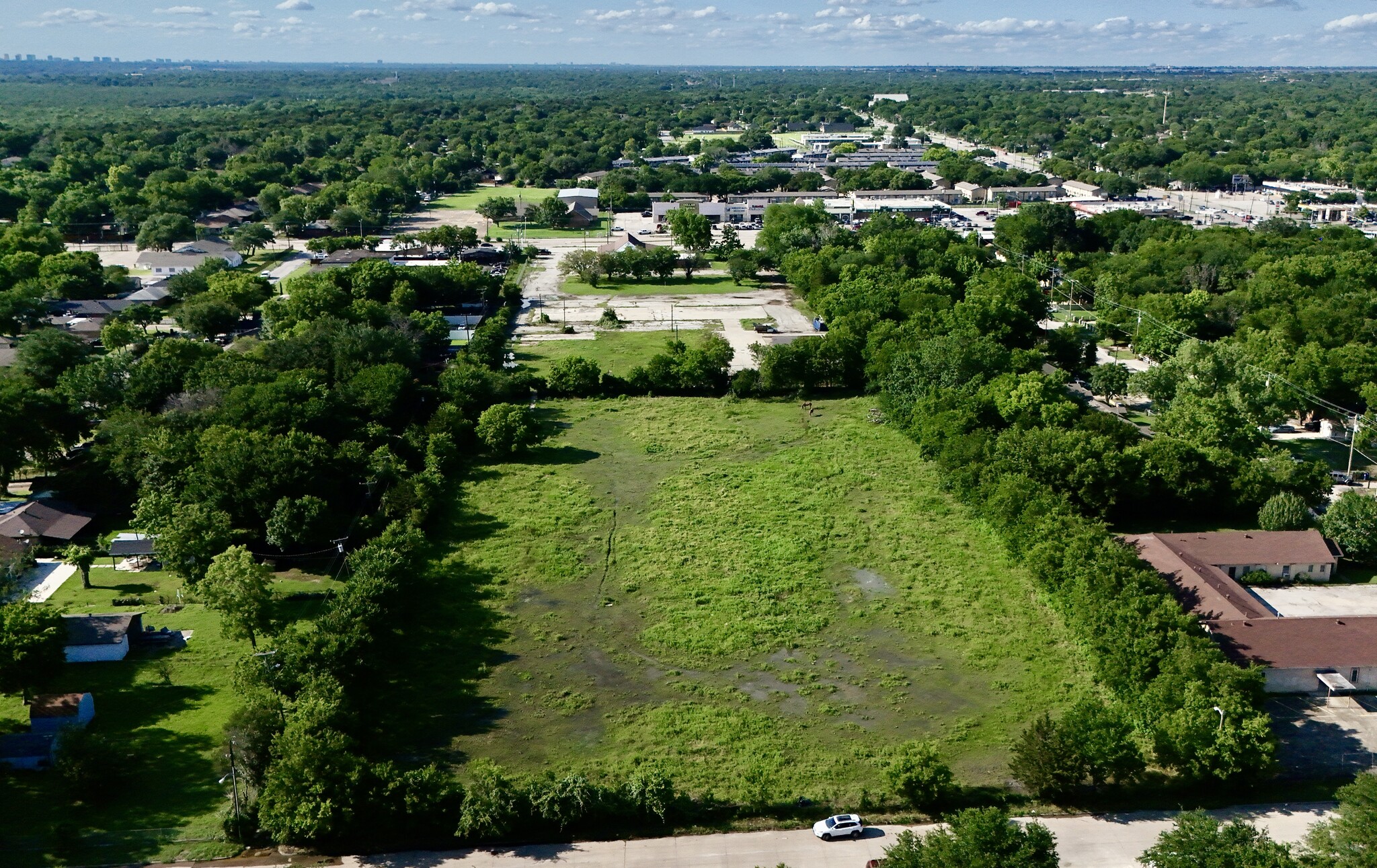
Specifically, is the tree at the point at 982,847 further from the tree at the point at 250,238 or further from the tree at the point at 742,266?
the tree at the point at 250,238

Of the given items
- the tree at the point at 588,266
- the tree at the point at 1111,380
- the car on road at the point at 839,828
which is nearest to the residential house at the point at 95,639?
the car on road at the point at 839,828

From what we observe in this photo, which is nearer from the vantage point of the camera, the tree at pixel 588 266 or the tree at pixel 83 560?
the tree at pixel 83 560

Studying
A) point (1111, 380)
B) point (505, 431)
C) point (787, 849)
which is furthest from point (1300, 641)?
point (505, 431)

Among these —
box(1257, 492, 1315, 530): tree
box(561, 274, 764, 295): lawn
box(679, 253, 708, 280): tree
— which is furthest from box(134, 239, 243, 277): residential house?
box(1257, 492, 1315, 530): tree

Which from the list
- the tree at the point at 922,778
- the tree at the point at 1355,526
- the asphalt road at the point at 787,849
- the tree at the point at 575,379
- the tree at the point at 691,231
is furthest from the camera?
the tree at the point at 691,231

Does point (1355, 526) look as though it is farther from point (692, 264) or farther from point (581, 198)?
point (581, 198)

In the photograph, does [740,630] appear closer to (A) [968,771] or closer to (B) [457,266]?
(A) [968,771]

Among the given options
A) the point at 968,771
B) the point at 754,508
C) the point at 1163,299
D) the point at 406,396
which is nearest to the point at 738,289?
the point at 1163,299
